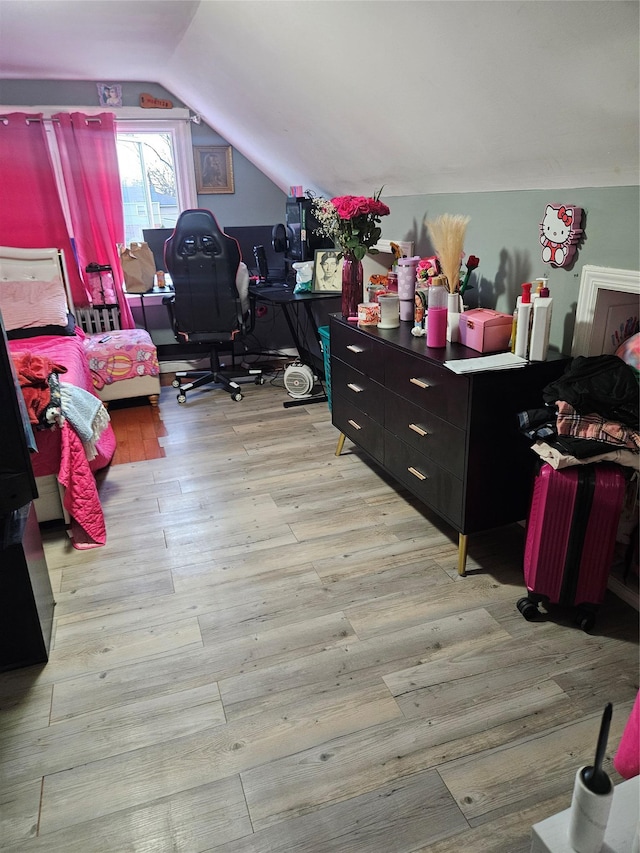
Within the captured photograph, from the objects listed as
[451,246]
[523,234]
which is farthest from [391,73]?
[523,234]

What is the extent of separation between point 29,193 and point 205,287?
5.25 ft

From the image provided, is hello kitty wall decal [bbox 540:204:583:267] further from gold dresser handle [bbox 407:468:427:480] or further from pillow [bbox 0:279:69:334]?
pillow [bbox 0:279:69:334]

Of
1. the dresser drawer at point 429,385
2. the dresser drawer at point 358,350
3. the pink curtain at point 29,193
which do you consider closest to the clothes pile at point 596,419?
the dresser drawer at point 429,385

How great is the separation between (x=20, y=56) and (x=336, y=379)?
2.94 m

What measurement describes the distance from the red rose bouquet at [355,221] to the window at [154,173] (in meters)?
2.19

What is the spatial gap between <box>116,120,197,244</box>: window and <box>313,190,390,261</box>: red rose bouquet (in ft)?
7.18

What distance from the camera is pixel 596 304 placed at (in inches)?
84.4

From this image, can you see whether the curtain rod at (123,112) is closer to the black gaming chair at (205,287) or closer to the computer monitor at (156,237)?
the computer monitor at (156,237)

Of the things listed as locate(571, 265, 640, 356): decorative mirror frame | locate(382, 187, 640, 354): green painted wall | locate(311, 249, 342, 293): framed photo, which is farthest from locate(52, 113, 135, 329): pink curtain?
locate(571, 265, 640, 356): decorative mirror frame

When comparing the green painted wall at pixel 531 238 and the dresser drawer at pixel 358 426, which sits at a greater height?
the green painted wall at pixel 531 238

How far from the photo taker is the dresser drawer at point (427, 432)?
7.29ft

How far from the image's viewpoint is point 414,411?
8.14ft

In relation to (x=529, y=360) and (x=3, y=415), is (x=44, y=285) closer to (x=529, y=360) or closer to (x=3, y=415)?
(x=3, y=415)

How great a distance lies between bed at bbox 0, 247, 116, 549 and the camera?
8.45 ft
